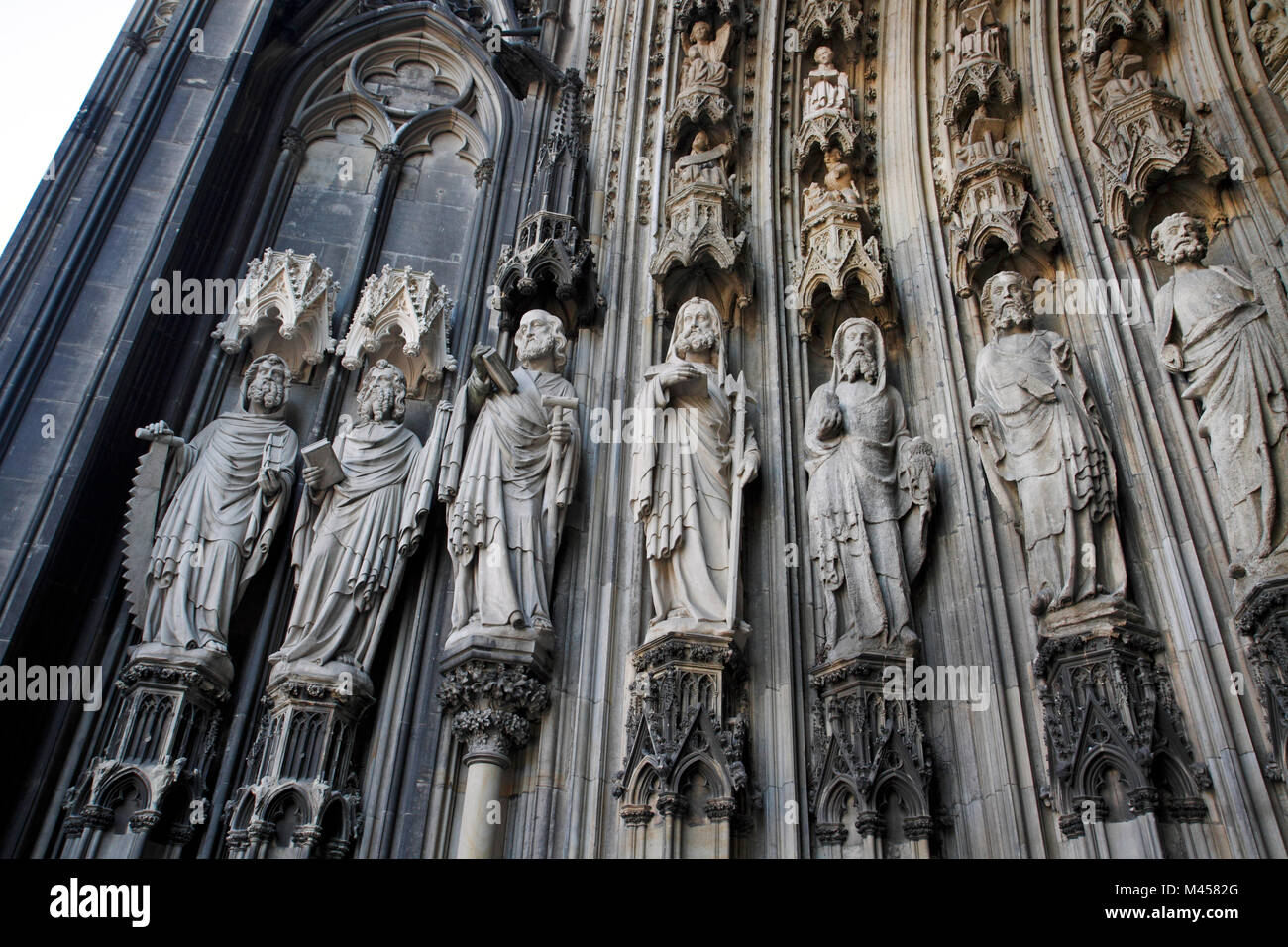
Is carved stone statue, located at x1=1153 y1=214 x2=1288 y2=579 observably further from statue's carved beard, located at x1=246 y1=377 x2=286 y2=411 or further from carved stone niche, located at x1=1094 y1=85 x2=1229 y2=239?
statue's carved beard, located at x1=246 y1=377 x2=286 y2=411

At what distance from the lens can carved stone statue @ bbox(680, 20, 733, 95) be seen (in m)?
8.54

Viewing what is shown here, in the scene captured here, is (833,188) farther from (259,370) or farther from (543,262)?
(259,370)

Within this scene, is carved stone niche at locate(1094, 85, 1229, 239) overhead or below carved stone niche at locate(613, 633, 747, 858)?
overhead

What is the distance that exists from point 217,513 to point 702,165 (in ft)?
14.6

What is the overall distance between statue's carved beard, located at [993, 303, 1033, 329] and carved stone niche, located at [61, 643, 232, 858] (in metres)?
5.30

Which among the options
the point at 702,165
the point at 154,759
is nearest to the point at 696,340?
the point at 702,165

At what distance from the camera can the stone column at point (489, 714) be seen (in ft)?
18.3

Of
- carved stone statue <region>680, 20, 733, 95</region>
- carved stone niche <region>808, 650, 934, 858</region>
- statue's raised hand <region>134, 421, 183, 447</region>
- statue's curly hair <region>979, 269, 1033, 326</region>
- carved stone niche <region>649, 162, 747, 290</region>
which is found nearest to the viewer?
carved stone niche <region>808, 650, 934, 858</region>

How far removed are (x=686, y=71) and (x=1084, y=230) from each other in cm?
365

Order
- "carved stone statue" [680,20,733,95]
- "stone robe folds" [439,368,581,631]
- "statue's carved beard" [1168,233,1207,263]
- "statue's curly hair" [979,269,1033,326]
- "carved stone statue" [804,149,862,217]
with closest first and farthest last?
"stone robe folds" [439,368,581,631] < "statue's carved beard" [1168,233,1207,263] < "statue's curly hair" [979,269,1033,326] < "carved stone statue" [804,149,862,217] < "carved stone statue" [680,20,733,95]

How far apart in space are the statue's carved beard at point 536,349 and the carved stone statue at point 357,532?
95cm

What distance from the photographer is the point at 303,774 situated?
5.75 meters

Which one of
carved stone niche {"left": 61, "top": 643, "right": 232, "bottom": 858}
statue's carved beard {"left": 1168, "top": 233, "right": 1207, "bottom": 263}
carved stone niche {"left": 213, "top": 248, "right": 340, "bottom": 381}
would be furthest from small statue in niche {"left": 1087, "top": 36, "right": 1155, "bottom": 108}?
carved stone niche {"left": 61, "top": 643, "right": 232, "bottom": 858}
